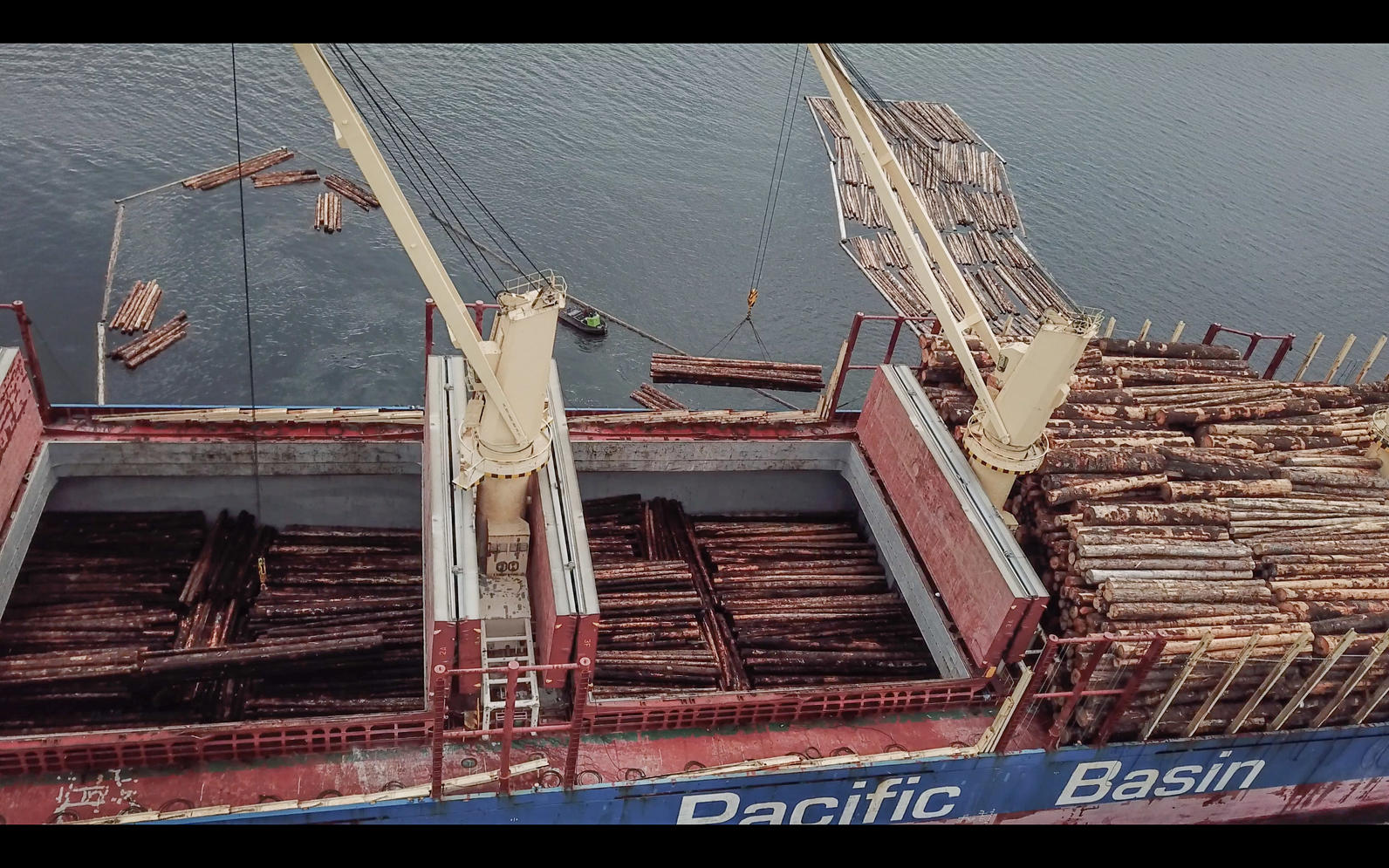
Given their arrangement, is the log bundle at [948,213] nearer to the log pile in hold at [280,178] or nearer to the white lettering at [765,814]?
the log pile in hold at [280,178]

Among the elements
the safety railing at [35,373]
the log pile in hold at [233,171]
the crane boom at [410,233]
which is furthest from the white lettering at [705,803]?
the log pile in hold at [233,171]

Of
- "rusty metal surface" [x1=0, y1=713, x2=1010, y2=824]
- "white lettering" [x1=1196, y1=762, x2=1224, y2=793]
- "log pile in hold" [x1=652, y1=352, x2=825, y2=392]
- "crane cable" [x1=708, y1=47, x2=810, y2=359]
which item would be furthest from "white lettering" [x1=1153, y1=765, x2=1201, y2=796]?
"crane cable" [x1=708, y1=47, x2=810, y2=359]

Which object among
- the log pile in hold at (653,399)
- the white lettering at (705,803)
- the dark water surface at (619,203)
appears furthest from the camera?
the dark water surface at (619,203)

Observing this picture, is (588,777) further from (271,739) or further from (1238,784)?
(1238,784)

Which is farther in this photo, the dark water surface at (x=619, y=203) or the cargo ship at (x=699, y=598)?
the dark water surface at (x=619, y=203)

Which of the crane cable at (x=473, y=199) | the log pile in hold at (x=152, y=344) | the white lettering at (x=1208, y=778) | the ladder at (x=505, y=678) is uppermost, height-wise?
the ladder at (x=505, y=678)

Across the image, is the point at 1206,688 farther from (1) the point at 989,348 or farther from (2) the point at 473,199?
(2) the point at 473,199

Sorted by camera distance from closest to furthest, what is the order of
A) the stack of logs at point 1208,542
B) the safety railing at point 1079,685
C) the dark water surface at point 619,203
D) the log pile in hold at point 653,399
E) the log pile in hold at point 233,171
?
the safety railing at point 1079,685
the stack of logs at point 1208,542
the log pile in hold at point 653,399
the dark water surface at point 619,203
the log pile in hold at point 233,171
